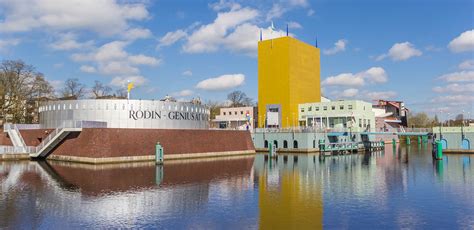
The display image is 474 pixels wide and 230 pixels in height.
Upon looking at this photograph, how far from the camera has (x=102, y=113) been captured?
5284 cm

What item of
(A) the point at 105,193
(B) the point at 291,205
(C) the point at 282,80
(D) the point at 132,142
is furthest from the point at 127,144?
(C) the point at 282,80

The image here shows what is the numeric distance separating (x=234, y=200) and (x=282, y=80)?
63365 millimetres

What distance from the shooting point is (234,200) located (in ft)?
79.8

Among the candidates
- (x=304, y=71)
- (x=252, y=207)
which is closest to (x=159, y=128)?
(x=252, y=207)

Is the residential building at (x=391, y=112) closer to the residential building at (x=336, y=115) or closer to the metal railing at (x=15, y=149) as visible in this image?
the residential building at (x=336, y=115)

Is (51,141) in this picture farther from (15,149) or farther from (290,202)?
(290,202)

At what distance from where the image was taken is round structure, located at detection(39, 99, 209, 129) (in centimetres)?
5278

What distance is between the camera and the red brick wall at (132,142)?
4788cm

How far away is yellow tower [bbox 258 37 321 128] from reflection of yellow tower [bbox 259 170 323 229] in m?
53.9

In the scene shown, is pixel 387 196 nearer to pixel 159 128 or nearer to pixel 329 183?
pixel 329 183

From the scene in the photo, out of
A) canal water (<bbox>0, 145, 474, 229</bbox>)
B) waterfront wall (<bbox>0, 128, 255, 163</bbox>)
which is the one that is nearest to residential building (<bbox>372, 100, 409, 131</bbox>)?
waterfront wall (<bbox>0, 128, 255, 163</bbox>)

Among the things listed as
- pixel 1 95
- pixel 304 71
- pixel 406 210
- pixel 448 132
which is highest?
pixel 304 71

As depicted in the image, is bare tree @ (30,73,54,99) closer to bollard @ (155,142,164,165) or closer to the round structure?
the round structure

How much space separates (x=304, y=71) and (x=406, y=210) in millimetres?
70425
